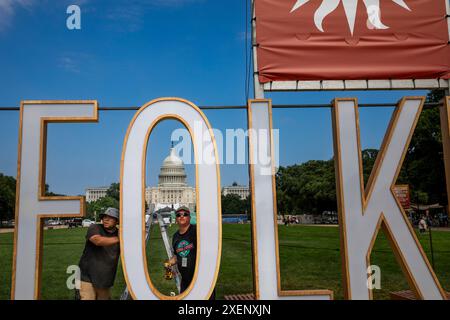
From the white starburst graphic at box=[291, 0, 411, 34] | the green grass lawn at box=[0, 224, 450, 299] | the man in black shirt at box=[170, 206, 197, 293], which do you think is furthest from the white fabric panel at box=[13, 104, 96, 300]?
the white starburst graphic at box=[291, 0, 411, 34]

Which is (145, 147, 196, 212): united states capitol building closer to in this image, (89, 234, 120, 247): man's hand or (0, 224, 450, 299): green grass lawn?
(0, 224, 450, 299): green grass lawn

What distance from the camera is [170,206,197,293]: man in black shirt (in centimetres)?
620

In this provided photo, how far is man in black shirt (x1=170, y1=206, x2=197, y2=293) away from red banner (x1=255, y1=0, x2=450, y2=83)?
2664 millimetres

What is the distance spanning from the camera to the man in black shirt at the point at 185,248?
6195mm

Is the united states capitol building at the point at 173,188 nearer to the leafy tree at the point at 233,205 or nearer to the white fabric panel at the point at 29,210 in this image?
the leafy tree at the point at 233,205

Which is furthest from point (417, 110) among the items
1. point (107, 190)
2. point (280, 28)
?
point (107, 190)

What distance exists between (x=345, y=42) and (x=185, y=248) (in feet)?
14.3

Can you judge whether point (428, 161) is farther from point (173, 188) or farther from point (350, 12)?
point (173, 188)

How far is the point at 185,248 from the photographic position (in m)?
6.25

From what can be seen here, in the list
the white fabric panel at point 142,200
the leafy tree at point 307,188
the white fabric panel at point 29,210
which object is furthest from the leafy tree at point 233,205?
the white fabric panel at point 29,210

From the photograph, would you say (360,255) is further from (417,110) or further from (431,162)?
(431,162)

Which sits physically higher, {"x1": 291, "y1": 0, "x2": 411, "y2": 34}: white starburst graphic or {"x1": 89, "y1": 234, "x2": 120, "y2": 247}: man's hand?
{"x1": 291, "y1": 0, "x2": 411, "y2": 34}: white starburst graphic

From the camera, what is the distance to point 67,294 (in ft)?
29.5

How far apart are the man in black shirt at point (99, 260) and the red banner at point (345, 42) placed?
349 cm
